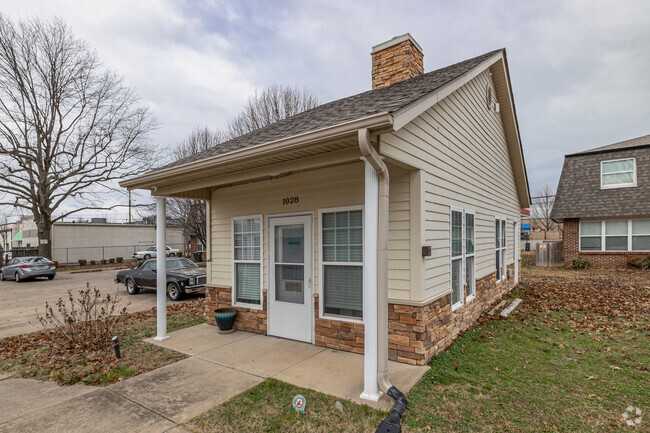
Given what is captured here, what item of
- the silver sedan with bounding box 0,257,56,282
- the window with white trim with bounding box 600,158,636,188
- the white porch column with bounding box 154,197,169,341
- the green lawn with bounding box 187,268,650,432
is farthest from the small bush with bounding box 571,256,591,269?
the silver sedan with bounding box 0,257,56,282

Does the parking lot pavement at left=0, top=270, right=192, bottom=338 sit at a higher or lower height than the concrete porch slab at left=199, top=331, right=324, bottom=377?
lower

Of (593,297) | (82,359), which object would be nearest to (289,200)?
(82,359)

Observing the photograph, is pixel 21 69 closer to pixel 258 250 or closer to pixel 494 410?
pixel 258 250

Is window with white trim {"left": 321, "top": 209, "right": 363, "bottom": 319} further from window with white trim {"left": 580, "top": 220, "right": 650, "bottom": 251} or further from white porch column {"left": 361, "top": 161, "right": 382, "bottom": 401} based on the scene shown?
window with white trim {"left": 580, "top": 220, "right": 650, "bottom": 251}

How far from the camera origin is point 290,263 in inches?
222

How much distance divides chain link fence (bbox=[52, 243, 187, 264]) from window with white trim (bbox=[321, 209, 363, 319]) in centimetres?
2866

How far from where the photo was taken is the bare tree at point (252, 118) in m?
18.0

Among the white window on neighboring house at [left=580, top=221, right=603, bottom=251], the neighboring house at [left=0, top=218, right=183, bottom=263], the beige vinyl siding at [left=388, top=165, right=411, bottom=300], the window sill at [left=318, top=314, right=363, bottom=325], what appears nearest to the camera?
the beige vinyl siding at [left=388, top=165, right=411, bottom=300]

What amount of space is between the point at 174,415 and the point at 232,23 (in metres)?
9.74

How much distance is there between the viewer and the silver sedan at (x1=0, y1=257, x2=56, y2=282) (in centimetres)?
1634

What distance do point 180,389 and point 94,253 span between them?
3012cm

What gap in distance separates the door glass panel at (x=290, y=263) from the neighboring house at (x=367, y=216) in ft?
0.07

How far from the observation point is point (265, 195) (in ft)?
19.7

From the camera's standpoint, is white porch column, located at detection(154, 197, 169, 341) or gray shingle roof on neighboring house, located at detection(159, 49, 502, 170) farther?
white porch column, located at detection(154, 197, 169, 341)
